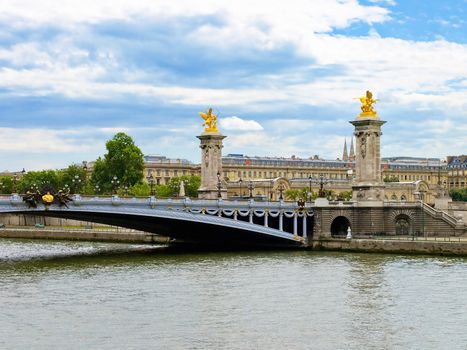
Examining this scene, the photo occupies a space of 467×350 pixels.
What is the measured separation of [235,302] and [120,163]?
6533cm

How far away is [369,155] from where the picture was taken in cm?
6462

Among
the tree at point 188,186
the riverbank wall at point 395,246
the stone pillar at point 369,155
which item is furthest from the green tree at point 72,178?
the riverbank wall at point 395,246

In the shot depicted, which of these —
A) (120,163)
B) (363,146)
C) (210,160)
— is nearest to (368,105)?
(363,146)

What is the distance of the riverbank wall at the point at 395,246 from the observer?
5598 centimetres

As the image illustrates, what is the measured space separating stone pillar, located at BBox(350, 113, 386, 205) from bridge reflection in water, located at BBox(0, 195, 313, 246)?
3.93 m

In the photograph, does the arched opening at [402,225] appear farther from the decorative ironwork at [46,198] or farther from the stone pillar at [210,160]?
the decorative ironwork at [46,198]

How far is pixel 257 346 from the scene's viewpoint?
98.7ft

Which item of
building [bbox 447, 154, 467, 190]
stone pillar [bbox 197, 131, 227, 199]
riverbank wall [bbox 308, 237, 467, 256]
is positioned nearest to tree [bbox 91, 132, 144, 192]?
stone pillar [bbox 197, 131, 227, 199]

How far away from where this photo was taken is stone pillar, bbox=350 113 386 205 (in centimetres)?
6450

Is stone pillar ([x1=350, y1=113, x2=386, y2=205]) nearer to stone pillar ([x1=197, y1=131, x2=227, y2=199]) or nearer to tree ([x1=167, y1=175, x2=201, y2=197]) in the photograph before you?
stone pillar ([x1=197, y1=131, x2=227, y2=199])

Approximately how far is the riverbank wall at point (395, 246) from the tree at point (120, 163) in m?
41.6

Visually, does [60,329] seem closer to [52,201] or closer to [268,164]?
[52,201]

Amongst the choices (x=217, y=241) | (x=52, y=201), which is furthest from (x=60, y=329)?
(x=217, y=241)

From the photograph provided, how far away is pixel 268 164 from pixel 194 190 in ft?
134
